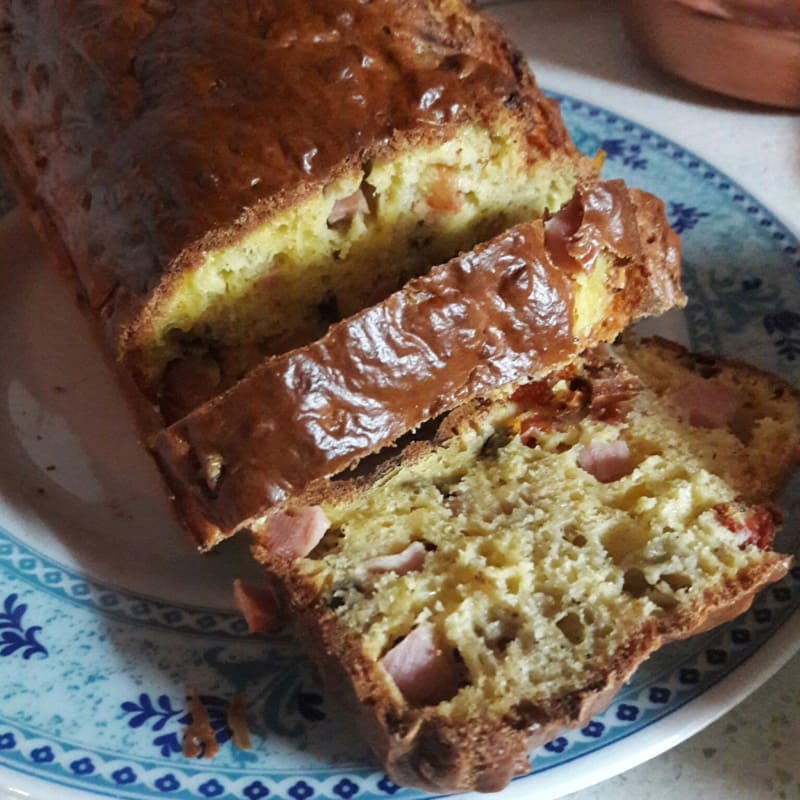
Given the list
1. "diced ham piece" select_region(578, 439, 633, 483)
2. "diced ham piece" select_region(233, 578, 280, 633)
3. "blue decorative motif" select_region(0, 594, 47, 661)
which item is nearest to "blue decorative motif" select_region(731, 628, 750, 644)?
"diced ham piece" select_region(578, 439, 633, 483)

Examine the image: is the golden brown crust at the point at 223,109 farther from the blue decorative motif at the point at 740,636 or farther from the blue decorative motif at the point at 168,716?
the blue decorative motif at the point at 740,636

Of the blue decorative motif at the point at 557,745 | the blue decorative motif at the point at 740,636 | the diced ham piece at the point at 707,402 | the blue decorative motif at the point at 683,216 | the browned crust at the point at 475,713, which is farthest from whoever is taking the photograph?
the blue decorative motif at the point at 683,216

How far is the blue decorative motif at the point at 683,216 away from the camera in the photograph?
2910mm

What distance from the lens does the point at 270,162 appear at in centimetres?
199

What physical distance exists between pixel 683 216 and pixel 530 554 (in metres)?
1.40

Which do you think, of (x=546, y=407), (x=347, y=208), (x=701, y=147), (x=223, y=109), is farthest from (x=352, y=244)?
(x=701, y=147)

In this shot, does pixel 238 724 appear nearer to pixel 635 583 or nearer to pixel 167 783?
pixel 167 783

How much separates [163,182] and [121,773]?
1.14 m

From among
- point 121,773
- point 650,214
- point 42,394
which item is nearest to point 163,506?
point 42,394

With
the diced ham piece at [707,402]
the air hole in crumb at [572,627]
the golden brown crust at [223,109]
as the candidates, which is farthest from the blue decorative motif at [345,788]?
the diced ham piece at [707,402]

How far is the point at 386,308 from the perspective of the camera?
1.91m

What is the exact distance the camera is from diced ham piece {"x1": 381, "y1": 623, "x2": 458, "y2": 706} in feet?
6.03

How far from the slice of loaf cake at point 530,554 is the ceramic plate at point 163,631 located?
92 mm

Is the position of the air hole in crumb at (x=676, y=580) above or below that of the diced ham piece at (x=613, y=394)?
below
